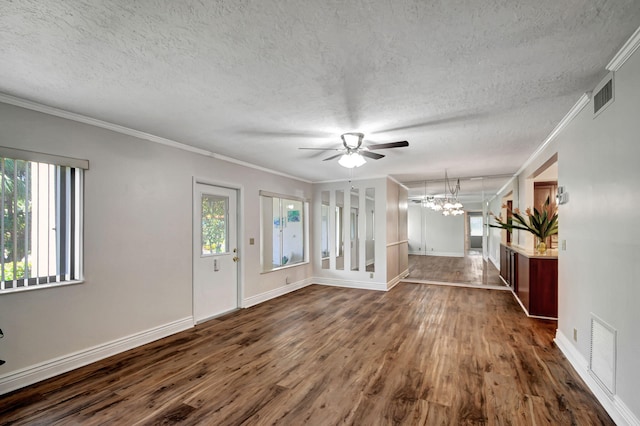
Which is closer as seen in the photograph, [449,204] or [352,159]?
[352,159]

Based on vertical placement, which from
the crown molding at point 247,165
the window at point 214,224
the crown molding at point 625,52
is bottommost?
the window at point 214,224

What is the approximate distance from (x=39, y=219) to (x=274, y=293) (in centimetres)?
388

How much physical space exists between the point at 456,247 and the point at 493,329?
28.2ft

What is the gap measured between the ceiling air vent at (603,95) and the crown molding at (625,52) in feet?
0.42

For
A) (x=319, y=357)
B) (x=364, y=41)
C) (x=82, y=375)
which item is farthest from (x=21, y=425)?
(x=364, y=41)

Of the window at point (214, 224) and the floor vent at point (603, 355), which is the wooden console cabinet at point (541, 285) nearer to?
the floor vent at point (603, 355)

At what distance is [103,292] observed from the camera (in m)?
3.21

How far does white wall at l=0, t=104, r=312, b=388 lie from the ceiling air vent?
4485mm

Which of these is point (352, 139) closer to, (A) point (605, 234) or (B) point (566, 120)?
(B) point (566, 120)

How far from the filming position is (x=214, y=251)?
471 centimetres

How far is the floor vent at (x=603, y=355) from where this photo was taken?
2.21m

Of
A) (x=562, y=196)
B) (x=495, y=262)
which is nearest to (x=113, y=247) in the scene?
(x=562, y=196)

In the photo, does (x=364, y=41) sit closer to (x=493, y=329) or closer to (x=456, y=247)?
(x=493, y=329)

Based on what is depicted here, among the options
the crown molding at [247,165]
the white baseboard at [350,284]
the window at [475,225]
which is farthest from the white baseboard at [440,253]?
the crown molding at [247,165]
